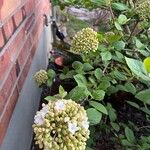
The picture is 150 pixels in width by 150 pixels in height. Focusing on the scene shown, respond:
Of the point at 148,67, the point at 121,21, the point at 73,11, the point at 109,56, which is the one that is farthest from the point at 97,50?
the point at 73,11

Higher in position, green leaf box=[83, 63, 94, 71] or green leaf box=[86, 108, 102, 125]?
green leaf box=[86, 108, 102, 125]

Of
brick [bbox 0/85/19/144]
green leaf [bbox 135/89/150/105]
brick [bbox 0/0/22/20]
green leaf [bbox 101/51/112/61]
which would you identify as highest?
brick [bbox 0/0/22/20]

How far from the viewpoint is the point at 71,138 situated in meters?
0.96

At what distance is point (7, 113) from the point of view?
1338 millimetres

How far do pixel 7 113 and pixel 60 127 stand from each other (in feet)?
1.47

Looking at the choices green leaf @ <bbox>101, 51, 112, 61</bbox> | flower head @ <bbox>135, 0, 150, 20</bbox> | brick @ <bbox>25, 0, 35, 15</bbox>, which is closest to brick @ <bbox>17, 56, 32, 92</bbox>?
brick @ <bbox>25, 0, 35, 15</bbox>

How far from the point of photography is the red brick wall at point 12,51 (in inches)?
50.8

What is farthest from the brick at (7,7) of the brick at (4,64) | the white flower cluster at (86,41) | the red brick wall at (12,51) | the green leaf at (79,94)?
the green leaf at (79,94)

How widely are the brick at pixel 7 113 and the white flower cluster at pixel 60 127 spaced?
32 cm

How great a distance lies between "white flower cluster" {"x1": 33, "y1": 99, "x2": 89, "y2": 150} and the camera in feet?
3.12

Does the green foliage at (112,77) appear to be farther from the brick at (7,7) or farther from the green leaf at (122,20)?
the brick at (7,7)

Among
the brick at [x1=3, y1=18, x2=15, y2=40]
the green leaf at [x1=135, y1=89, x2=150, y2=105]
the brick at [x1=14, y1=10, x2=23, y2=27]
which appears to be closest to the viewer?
the green leaf at [x1=135, y1=89, x2=150, y2=105]

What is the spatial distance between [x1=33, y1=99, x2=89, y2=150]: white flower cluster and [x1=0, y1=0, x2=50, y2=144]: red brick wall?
0.33 meters

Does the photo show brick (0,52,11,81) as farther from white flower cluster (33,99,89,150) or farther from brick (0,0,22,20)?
white flower cluster (33,99,89,150)
